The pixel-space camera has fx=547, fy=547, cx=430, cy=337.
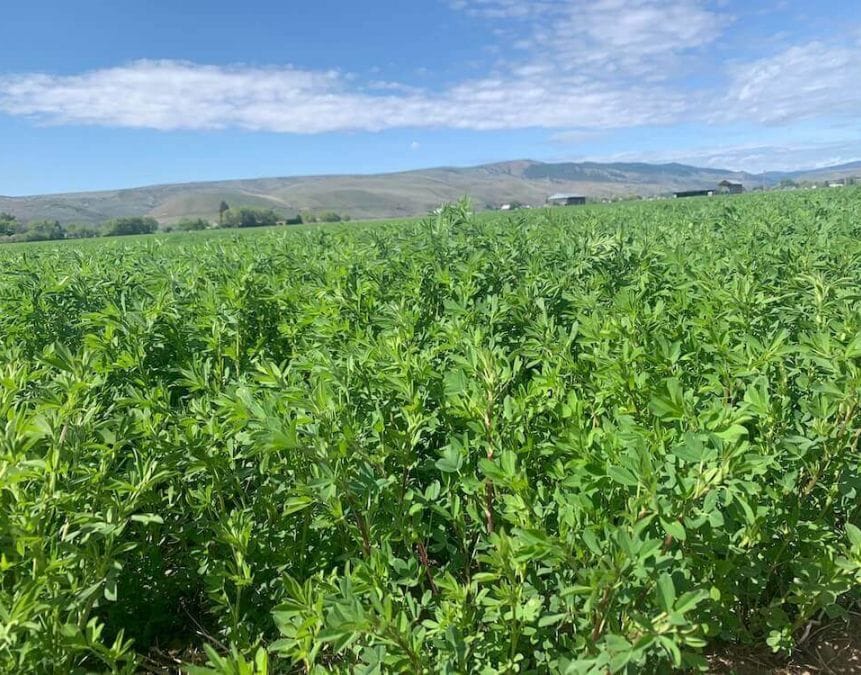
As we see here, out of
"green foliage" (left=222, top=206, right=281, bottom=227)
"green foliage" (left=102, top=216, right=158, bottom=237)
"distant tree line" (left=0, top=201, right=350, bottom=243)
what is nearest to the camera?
"distant tree line" (left=0, top=201, right=350, bottom=243)

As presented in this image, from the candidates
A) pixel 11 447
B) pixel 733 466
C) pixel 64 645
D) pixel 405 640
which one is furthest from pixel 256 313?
pixel 733 466

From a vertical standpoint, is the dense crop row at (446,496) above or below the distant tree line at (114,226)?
below

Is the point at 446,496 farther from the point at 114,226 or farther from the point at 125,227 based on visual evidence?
the point at 125,227

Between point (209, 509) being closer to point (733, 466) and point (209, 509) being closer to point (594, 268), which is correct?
point (733, 466)

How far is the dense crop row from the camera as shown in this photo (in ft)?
5.00

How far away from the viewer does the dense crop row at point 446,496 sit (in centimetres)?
152

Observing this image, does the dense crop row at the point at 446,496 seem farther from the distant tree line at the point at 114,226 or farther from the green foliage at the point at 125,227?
the green foliage at the point at 125,227

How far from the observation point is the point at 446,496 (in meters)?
2.08

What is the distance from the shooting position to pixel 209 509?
2.21 m

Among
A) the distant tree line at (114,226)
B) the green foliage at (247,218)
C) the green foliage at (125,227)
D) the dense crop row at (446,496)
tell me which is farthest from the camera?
the green foliage at (247,218)

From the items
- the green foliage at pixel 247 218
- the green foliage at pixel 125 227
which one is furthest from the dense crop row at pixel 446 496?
the green foliage at pixel 247 218

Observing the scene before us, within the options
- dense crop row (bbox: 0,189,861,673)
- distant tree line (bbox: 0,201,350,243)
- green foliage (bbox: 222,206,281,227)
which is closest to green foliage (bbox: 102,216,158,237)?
distant tree line (bbox: 0,201,350,243)

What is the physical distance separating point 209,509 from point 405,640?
44.8 inches

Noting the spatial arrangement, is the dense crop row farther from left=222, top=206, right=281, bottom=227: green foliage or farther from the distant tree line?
left=222, top=206, right=281, bottom=227: green foliage
